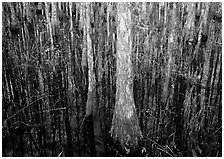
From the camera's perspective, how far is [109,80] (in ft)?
11.2

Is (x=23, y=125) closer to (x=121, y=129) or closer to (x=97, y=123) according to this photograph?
(x=97, y=123)

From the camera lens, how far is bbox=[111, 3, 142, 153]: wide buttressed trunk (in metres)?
2.58

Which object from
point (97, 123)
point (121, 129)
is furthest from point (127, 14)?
point (97, 123)

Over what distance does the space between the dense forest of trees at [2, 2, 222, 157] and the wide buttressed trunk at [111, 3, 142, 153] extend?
0.5 inches

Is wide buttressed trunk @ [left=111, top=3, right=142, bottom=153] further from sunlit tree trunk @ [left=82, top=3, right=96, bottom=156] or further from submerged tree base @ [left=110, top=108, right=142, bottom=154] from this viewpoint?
sunlit tree trunk @ [left=82, top=3, right=96, bottom=156]

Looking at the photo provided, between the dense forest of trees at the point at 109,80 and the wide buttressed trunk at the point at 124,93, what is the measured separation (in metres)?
0.01

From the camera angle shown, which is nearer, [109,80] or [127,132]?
[127,132]

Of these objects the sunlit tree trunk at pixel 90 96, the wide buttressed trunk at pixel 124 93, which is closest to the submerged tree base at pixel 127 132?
the wide buttressed trunk at pixel 124 93

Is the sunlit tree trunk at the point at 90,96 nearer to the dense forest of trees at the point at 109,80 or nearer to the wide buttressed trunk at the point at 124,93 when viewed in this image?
the dense forest of trees at the point at 109,80

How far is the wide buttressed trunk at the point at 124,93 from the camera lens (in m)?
2.58

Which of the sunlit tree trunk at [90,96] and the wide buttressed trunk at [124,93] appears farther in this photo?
the sunlit tree trunk at [90,96]

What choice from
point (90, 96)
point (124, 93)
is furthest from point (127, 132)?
point (90, 96)

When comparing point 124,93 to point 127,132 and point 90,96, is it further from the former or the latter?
point 90,96

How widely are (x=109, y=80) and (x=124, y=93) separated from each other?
538mm
